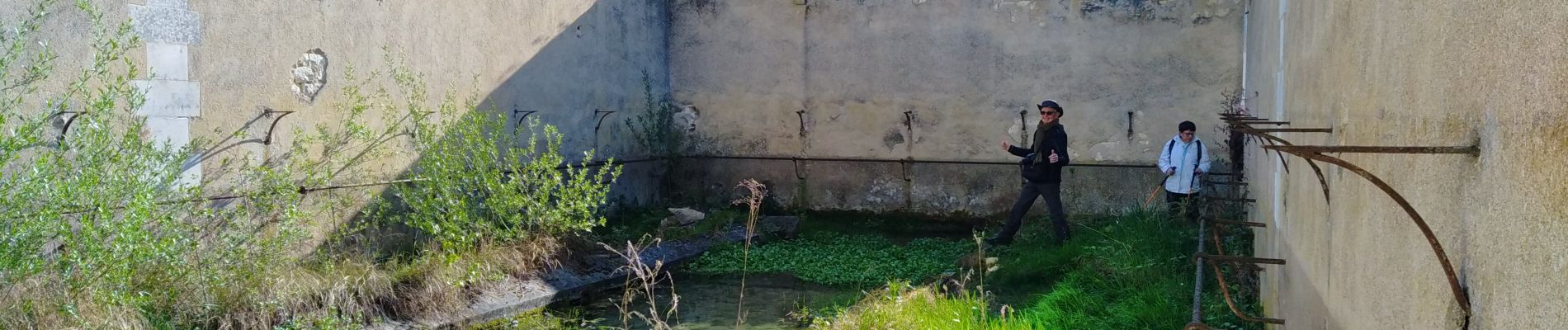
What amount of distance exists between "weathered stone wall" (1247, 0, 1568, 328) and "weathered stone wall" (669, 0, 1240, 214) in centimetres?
616

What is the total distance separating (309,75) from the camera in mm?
7234

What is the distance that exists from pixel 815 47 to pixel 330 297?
6083 millimetres

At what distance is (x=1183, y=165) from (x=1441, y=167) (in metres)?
6.93

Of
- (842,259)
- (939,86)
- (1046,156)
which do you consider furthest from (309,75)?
(939,86)

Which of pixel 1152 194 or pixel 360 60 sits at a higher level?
pixel 360 60

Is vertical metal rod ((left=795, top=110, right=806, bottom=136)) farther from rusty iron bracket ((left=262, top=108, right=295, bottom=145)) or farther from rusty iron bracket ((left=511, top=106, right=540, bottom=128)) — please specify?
rusty iron bracket ((left=262, top=108, right=295, bottom=145))

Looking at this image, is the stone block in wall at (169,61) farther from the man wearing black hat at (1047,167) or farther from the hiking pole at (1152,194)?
the hiking pole at (1152,194)

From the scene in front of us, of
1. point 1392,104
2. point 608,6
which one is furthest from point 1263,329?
point 608,6

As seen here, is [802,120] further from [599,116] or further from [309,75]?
[309,75]

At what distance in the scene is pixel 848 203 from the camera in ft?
36.6

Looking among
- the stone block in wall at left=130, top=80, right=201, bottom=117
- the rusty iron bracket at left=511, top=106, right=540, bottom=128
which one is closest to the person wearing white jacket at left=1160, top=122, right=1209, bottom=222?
the rusty iron bracket at left=511, top=106, right=540, bottom=128

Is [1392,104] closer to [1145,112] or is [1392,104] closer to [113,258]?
[113,258]

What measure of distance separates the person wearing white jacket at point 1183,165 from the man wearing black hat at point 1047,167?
858 millimetres

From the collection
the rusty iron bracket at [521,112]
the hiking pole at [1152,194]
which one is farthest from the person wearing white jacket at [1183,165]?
the rusty iron bracket at [521,112]
